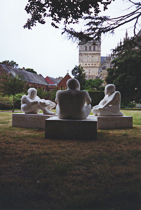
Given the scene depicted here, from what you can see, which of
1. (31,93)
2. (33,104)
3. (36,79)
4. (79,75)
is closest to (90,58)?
(36,79)

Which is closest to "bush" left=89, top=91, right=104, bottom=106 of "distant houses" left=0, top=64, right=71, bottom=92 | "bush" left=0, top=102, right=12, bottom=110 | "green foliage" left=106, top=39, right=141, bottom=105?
"green foliage" left=106, top=39, right=141, bottom=105

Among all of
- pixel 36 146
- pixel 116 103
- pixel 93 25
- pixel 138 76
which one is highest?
pixel 138 76

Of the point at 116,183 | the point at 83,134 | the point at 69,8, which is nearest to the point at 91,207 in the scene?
the point at 116,183

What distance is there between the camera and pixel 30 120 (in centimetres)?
613

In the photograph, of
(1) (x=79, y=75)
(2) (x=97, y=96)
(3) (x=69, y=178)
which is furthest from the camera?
(1) (x=79, y=75)

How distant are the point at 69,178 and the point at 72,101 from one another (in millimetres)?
2466

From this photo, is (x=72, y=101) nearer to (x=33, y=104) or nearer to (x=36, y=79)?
(x=33, y=104)

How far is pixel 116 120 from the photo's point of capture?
6160mm

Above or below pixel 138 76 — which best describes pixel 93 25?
below

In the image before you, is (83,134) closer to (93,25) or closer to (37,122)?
(37,122)

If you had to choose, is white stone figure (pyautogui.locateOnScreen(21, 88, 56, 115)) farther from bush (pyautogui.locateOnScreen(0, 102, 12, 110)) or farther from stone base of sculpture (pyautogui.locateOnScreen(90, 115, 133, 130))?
bush (pyautogui.locateOnScreen(0, 102, 12, 110))

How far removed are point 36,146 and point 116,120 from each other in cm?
360

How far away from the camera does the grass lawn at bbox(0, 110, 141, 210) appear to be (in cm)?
156

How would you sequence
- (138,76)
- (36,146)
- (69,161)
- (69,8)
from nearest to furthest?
(69,161)
(36,146)
(69,8)
(138,76)
